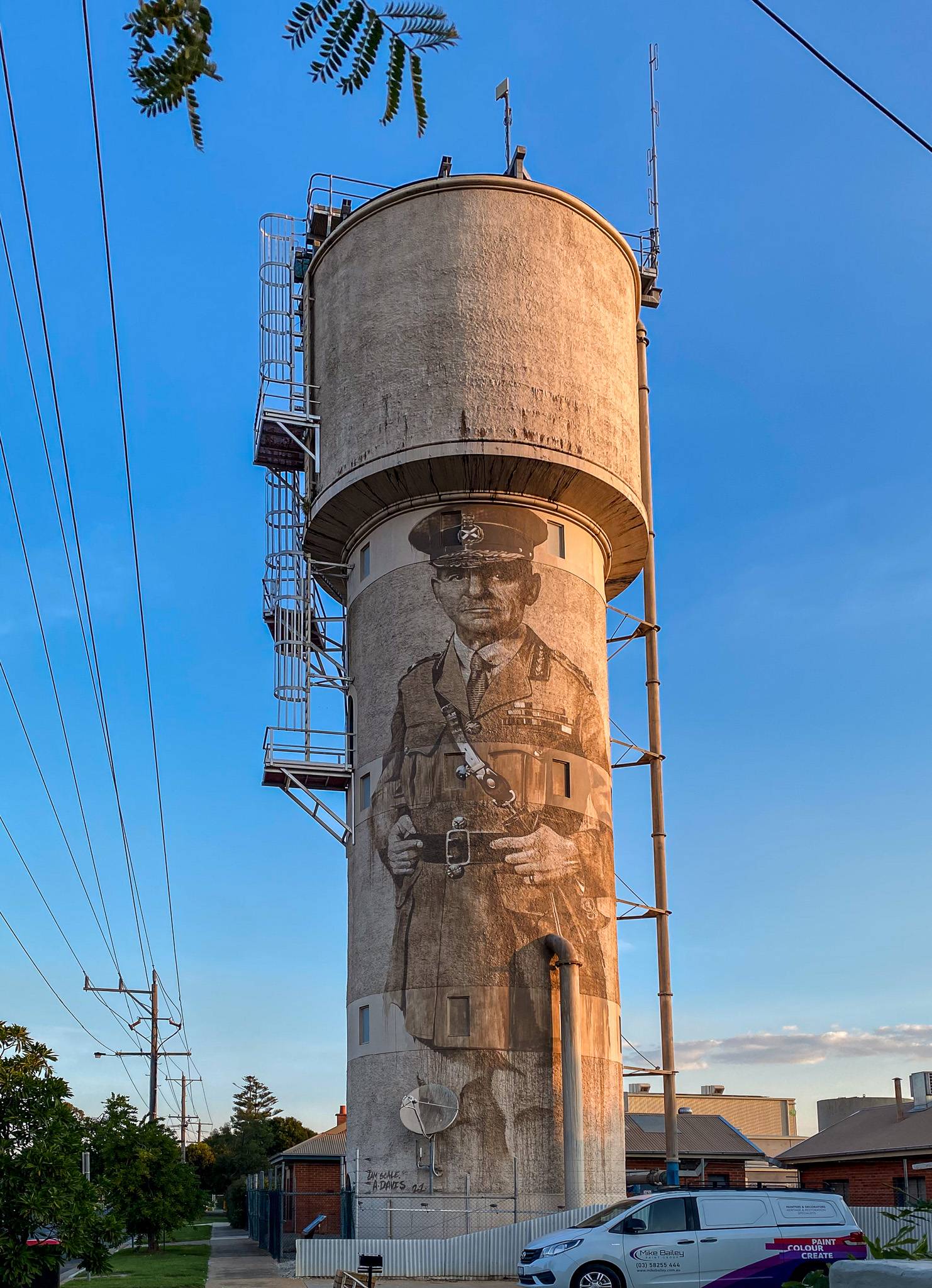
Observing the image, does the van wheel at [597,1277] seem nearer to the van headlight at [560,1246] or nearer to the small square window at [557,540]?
the van headlight at [560,1246]

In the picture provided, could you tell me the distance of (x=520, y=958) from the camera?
29.5 metres

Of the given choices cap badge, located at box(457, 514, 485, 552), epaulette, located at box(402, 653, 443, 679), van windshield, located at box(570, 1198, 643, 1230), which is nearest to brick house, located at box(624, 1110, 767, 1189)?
epaulette, located at box(402, 653, 443, 679)

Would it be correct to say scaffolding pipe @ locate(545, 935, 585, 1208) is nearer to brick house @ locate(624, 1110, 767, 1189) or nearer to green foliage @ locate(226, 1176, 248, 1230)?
brick house @ locate(624, 1110, 767, 1189)

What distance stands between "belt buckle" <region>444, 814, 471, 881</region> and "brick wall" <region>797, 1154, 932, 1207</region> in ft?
57.9

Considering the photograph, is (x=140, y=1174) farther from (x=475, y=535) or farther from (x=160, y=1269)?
(x=475, y=535)

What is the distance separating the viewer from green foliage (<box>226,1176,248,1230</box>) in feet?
218

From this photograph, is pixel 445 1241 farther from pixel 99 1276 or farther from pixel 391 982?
pixel 99 1276

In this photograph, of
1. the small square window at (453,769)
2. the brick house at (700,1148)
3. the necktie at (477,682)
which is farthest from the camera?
the brick house at (700,1148)

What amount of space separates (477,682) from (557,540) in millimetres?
4312

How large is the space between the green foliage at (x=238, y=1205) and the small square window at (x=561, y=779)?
40474 millimetres

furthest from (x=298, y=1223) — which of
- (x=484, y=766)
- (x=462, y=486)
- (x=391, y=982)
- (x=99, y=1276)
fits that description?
(x=462, y=486)

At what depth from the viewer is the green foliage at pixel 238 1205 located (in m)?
66.6

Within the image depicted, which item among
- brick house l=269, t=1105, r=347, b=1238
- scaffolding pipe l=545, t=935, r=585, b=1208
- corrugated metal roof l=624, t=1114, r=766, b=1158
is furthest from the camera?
corrugated metal roof l=624, t=1114, r=766, b=1158

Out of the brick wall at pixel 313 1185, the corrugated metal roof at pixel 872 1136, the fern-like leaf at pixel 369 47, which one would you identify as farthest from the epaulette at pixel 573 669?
the fern-like leaf at pixel 369 47
